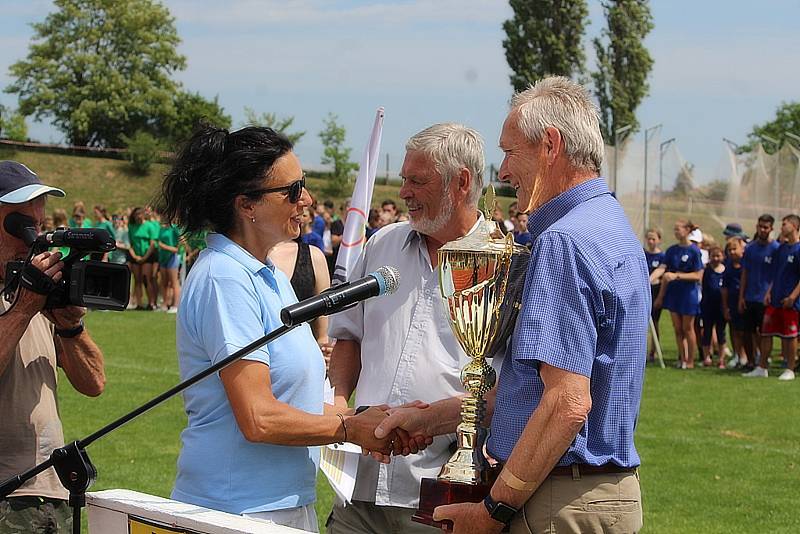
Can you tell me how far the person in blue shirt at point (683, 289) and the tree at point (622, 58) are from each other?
1765 inches

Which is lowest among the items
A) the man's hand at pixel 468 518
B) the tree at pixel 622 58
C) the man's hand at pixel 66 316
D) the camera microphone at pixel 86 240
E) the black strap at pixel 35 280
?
the man's hand at pixel 468 518

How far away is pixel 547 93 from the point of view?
3088mm

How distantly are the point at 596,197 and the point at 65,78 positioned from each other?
83.7 meters

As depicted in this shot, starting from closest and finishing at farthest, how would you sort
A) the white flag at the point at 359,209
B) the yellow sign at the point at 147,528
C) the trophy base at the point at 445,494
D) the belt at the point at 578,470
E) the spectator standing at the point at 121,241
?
the yellow sign at the point at 147,528, the belt at the point at 578,470, the trophy base at the point at 445,494, the white flag at the point at 359,209, the spectator standing at the point at 121,241

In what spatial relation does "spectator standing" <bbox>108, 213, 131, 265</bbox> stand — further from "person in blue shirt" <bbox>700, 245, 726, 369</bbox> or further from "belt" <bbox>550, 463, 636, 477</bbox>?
"belt" <bbox>550, 463, 636, 477</bbox>

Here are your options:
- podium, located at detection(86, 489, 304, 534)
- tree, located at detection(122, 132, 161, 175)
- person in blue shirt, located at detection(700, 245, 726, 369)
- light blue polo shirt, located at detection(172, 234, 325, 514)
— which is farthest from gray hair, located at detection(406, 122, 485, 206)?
tree, located at detection(122, 132, 161, 175)

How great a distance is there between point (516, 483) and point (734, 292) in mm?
15656

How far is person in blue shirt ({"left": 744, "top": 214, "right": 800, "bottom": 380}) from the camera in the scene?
15.8 m

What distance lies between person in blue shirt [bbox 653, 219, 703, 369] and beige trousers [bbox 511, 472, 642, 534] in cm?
1437

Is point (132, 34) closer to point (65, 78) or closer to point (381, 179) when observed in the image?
point (65, 78)

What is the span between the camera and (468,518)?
9.86 ft

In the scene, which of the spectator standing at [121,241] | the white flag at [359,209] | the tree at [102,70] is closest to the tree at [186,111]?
the tree at [102,70]

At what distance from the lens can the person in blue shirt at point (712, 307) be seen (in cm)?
1780

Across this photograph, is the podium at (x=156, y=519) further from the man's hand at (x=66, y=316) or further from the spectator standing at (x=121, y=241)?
the spectator standing at (x=121, y=241)
